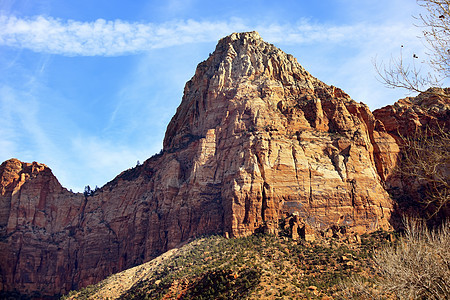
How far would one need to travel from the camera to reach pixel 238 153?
318ft

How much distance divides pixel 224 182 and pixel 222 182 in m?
1.56

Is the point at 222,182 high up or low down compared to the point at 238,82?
down

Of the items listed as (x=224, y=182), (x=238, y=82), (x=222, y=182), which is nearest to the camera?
(x=224, y=182)

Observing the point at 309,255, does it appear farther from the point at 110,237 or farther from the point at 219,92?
the point at 110,237

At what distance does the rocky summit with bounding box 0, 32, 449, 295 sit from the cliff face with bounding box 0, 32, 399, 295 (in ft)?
0.85

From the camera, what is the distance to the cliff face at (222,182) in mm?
91000

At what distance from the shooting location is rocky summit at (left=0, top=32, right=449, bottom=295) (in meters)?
90.7

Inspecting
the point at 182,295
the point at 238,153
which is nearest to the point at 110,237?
the point at 238,153

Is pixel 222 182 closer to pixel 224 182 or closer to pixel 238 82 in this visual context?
pixel 224 182

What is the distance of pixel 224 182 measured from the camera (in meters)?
96.5

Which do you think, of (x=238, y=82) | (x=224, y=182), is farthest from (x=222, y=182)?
(x=238, y=82)

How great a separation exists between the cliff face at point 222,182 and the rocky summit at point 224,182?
0.26 meters

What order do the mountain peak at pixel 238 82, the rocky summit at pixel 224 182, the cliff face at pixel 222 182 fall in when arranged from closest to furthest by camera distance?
the rocky summit at pixel 224 182
the cliff face at pixel 222 182
the mountain peak at pixel 238 82

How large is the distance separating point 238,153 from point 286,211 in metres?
15.4
